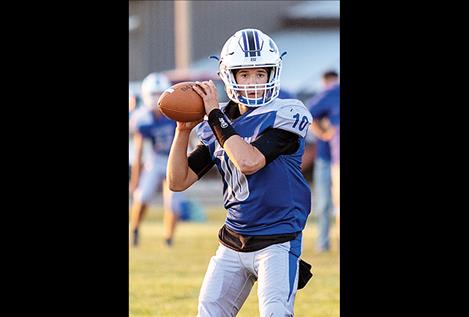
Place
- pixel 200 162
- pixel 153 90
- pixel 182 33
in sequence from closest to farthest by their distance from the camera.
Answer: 1. pixel 200 162
2. pixel 153 90
3. pixel 182 33

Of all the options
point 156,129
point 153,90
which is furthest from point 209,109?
point 153,90

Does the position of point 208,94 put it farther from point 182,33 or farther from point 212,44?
point 212,44

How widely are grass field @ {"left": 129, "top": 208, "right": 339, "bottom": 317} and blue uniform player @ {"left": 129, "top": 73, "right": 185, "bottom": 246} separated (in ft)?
0.98

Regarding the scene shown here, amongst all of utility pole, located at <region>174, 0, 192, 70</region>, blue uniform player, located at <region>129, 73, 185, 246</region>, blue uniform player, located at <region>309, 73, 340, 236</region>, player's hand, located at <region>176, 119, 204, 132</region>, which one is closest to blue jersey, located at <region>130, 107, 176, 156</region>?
blue uniform player, located at <region>129, 73, 185, 246</region>

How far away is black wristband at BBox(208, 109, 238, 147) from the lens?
4.27 m

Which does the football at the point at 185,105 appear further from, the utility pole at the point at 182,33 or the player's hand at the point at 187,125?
the utility pole at the point at 182,33

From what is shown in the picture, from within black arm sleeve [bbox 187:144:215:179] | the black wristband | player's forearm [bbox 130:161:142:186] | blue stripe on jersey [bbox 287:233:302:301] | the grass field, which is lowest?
the grass field

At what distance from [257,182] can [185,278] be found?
3523 millimetres

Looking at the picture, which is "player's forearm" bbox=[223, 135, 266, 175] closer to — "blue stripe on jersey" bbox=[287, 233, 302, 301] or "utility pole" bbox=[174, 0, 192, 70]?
"blue stripe on jersey" bbox=[287, 233, 302, 301]

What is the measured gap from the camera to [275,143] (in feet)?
14.2

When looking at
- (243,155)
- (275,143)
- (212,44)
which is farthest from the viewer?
(212,44)

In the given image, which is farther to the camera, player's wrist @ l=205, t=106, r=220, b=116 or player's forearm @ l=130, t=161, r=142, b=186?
player's forearm @ l=130, t=161, r=142, b=186
